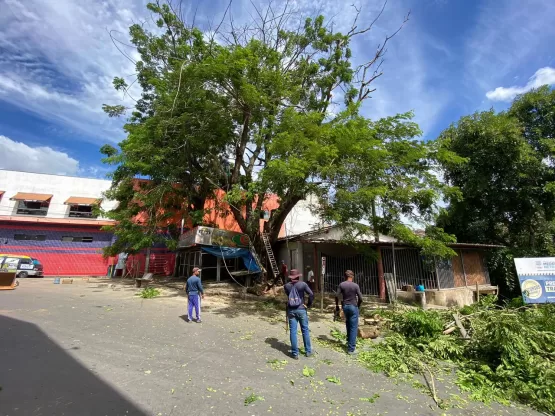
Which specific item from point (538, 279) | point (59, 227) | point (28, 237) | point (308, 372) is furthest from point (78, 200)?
point (538, 279)

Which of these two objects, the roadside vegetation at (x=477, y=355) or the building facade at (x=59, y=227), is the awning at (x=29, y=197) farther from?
the roadside vegetation at (x=477, y=355)

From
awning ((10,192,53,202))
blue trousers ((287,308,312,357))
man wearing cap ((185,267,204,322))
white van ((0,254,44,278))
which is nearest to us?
blue trousers ((287,308,312,357))

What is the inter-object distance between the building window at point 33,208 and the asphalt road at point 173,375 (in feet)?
65.5

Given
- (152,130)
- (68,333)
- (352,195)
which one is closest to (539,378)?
(352,195)

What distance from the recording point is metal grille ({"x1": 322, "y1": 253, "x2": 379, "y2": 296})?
1537 cm

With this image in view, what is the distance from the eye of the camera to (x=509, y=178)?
16.8m

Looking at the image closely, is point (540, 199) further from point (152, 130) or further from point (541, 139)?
point (152, 130)

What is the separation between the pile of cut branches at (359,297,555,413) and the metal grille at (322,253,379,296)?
7.13 metres

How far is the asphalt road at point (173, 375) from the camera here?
4109 mm

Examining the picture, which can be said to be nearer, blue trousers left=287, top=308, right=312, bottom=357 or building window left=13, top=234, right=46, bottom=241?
blue trousers left=287, top=308, right=312, bottom=357

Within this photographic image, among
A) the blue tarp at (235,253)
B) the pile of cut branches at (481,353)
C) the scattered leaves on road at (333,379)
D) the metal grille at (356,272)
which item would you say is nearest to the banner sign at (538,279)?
the pile of cut branches at (481,353)

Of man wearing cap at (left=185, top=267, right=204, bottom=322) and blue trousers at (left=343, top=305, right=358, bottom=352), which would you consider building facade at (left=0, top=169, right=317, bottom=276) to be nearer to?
man wearing cap at (left=185, top=267, right=204, bottom=322)

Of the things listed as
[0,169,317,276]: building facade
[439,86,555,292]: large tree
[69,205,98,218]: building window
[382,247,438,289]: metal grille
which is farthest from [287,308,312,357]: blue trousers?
[69,205,98,218]: building window

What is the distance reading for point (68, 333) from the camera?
23.5 ft
